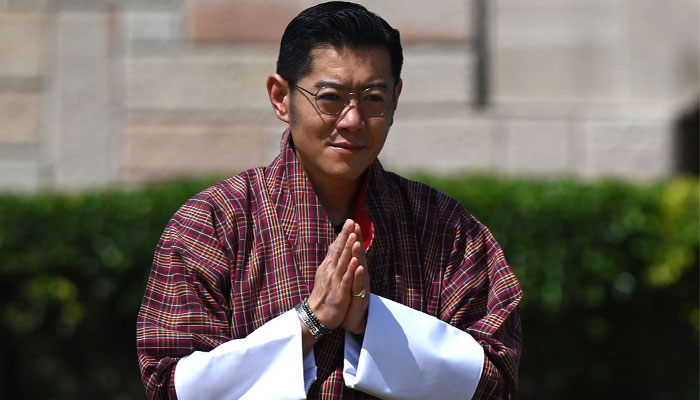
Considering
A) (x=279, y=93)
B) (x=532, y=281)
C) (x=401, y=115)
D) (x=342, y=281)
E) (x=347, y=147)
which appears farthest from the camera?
(x=401, y=115)

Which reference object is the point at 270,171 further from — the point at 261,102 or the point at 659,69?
the point at 659,69

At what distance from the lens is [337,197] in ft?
9.24

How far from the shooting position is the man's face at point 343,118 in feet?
8.52

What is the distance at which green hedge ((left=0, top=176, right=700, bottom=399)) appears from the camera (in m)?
5.78

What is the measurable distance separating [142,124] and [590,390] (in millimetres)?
3008

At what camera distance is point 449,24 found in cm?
683

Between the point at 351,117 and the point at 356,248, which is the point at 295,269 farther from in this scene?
the point at 351,117

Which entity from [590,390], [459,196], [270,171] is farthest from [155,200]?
[270,171]

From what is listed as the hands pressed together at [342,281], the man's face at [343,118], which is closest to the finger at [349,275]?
the hands pressed together at [342,281]

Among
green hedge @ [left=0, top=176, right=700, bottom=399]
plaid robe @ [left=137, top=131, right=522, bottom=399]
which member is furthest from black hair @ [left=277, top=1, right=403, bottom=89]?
green hedge @ [left=0, top=176, right=700, bottom=399]

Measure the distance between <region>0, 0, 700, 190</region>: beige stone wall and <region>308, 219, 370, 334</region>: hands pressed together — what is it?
13.5ft

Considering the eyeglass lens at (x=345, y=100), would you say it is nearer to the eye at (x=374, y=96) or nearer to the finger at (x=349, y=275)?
the eye at (x=374, y=96)

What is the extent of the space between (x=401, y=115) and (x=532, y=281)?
1502 mm

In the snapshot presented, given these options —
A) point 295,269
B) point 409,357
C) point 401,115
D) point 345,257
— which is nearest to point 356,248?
point 345,257
